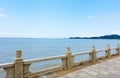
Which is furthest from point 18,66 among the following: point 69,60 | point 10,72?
point 69,60

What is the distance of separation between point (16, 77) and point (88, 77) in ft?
10.5

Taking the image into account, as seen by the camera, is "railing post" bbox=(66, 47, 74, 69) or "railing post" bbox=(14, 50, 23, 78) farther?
"railing post" bbox=(66, 47, 74, 69)

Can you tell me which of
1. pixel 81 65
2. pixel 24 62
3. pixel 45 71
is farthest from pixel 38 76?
pixel 81 65

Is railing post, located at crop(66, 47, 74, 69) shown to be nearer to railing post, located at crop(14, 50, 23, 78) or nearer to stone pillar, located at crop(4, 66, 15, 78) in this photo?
railing post, located at crop(14, 50, 23, 78)

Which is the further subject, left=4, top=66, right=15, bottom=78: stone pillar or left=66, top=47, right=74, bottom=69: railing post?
left=66, top=47, right=74, bottom=69: railing post

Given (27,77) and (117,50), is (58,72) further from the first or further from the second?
(117,50)

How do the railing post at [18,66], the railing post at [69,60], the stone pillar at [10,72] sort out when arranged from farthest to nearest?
1. the railing post at [69,60]
2. the railing post at [18,66]
3. the stone pillar at [10,72]

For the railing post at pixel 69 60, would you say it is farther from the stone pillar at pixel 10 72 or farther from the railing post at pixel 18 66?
the stone pillar at pixel 10 72

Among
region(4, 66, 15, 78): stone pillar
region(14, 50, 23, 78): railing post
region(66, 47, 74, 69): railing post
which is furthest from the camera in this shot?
region(66, 47, 74, 69): railing post

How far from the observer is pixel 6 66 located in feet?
19.8

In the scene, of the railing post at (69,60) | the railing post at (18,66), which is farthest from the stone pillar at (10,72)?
the railing post at (69,60)

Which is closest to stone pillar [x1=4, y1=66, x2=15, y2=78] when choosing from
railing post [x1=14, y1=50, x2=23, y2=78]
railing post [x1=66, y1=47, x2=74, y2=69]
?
railing post [x1=14, y1=50, x2=23, y2=78]

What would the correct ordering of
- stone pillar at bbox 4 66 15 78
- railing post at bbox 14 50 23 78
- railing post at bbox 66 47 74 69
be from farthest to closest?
railing post at bbox 66 47 74 69 < railing post at bbox 14 50 23 78 < stone pillar at bbox 4 66 15 78

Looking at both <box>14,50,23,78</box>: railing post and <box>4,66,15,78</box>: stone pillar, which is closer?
<box>4,66,15,78</box>: stone pillar
